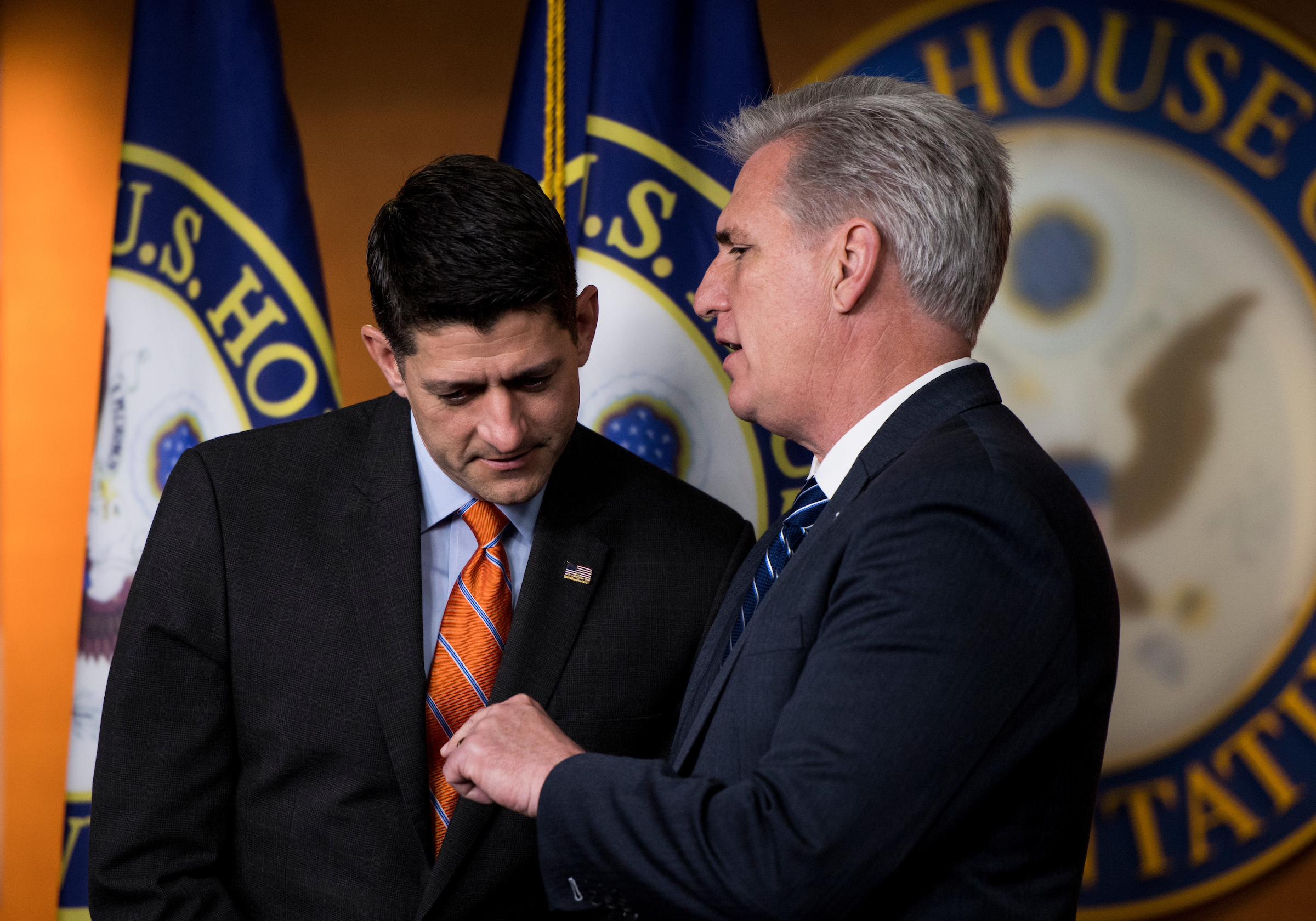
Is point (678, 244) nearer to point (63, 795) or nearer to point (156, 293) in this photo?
point (156, 293)

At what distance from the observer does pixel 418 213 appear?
5.20 ft

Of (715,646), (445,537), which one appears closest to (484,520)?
(445,537)

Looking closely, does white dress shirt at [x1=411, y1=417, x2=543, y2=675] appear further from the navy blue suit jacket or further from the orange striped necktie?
the navy blue suit jacket

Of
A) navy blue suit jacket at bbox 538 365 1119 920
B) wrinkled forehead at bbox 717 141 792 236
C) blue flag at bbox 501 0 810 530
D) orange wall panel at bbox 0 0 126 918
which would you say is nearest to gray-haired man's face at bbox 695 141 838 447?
wrinkled forehead at bbox 717 141 792 236

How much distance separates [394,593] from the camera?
162 centimetres

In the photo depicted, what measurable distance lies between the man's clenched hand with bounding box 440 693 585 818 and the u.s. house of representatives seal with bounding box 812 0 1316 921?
5.81 ft

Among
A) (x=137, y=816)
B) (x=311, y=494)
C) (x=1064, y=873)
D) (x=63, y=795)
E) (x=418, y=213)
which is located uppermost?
(x=418, y=213)

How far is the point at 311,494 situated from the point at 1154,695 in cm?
200

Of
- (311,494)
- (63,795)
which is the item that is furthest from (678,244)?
(63,795)

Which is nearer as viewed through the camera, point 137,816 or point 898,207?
point 898,207

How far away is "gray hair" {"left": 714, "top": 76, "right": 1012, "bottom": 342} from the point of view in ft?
4.43

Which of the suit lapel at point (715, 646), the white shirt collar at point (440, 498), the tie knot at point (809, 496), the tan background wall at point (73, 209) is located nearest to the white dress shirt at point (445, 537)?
the white shirt collar at point (440, 498)

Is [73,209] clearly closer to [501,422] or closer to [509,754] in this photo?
[501,422]

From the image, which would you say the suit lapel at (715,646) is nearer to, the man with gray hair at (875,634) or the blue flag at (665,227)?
the man with gray hair at (875,634)
